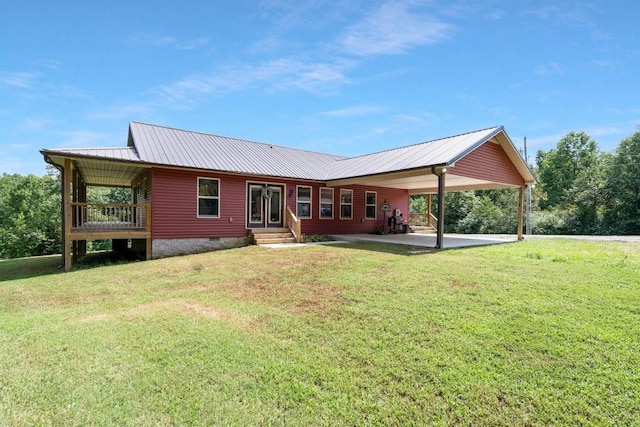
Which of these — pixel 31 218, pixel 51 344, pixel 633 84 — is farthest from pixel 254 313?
pixel 31 218

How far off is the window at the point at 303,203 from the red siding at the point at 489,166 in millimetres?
6204

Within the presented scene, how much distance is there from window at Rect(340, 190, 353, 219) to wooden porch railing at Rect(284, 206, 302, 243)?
2921 millimetres

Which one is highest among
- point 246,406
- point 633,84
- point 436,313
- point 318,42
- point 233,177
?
point 633,84

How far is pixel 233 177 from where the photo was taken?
40.1 ft

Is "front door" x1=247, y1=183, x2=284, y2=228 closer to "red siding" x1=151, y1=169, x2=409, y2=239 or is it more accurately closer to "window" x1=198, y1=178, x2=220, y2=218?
"red siding" x1=151, y1=169, x2=409, y2=239

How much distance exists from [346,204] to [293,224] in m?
3.53

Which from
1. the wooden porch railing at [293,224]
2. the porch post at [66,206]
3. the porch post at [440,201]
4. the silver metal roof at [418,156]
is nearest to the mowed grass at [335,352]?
the porch post at [66,206]

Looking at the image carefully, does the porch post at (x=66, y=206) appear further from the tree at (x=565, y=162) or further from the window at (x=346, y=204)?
the tree at (x=565, y=162)

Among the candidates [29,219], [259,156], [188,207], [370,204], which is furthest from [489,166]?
[29,219]

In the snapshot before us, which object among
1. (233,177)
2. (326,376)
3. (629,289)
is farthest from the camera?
(233,177)

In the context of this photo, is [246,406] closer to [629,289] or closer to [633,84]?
[629,289]

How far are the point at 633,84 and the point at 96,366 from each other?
30792 millimetres

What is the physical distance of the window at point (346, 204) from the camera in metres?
15.2

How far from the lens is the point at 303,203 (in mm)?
14148
